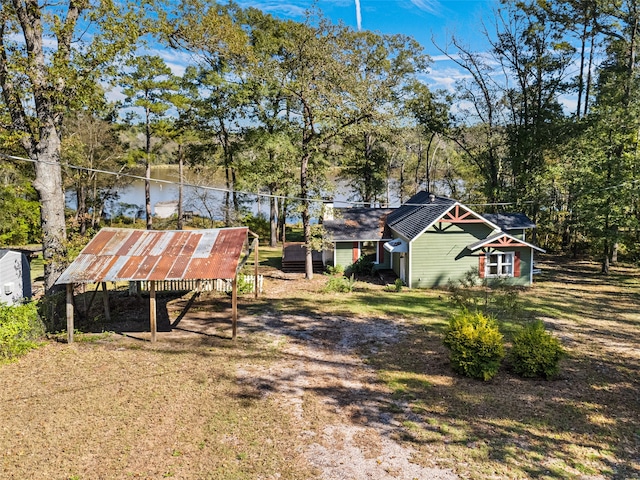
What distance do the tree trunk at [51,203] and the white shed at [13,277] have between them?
3.60m

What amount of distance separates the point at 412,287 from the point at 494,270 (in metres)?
4.65

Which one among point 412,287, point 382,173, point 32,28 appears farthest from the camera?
point 382,173

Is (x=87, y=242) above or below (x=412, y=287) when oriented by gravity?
above

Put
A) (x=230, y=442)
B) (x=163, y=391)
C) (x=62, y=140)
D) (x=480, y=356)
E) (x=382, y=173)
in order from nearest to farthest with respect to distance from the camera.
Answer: (x=230, y=442)
(x=163, y=391)
(x=480, y=356)
(x=62, y=140)
(x=382, y=173)

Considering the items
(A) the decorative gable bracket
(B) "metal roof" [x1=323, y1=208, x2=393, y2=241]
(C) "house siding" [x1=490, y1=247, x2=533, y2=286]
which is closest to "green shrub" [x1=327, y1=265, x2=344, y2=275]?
(B) "metal roof" [x1=323, y1=208, x2=393, y2=241]

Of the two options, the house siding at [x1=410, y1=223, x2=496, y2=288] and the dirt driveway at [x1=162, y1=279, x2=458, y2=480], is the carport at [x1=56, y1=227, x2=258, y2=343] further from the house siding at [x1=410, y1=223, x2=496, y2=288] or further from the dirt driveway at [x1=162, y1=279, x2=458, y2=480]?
the house siding at [x1=410, y1=223, x2=496, y2=288]

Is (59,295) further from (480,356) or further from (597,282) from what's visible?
(597,282)

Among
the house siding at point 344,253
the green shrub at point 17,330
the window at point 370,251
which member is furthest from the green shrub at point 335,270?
the green shrub at point 17,330

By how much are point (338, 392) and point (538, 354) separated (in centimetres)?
518

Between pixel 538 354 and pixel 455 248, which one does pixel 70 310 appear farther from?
pixel 455 248

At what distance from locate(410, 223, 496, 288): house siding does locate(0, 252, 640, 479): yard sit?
22.7 ft

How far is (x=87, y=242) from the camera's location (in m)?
15.0

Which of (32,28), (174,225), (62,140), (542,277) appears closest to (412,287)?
(542,277)

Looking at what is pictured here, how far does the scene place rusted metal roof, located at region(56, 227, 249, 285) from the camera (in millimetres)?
12156
